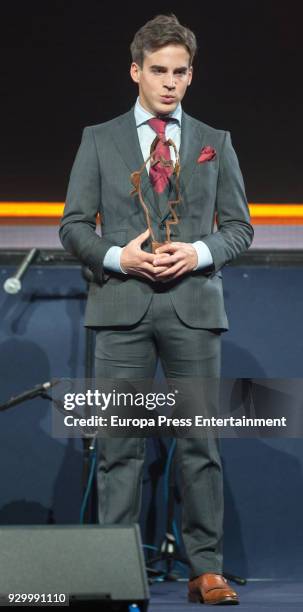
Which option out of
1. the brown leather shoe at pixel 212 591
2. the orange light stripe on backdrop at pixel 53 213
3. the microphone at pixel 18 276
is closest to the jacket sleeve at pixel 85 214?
the microphone at pixel 18 276

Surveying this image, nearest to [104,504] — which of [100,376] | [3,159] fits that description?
[100,376]

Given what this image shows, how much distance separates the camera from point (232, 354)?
3568 millimetres

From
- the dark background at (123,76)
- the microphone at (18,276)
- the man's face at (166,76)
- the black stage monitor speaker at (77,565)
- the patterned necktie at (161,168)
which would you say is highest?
the dark background at (123,76)

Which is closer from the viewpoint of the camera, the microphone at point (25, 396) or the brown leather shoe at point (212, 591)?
the brown leather shoe at point (212, 591)

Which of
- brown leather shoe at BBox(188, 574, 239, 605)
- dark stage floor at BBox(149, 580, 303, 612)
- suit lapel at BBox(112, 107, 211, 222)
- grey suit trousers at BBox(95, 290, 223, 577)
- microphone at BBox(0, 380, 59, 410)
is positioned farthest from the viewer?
microphone at BBox(0, 380, 59, 410)

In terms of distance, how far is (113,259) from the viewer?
2.41 m

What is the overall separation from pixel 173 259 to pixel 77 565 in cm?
84

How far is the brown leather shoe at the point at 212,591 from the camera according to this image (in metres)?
2.25

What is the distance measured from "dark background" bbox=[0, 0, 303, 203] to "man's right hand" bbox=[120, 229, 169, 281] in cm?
105

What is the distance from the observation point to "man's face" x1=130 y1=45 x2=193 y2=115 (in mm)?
2457

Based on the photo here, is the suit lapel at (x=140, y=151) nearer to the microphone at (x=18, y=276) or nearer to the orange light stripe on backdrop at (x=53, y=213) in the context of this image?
the microphone at (x=18, y=276)

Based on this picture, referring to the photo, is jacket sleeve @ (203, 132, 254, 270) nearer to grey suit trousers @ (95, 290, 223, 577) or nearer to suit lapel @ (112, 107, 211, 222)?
suit lapel @ (112, 107, 211, 222)

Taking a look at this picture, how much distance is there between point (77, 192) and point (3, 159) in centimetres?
101

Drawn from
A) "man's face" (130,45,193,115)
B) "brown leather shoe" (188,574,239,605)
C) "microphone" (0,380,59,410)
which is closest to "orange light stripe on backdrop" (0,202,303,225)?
"microphone" (0,380,59,410)
